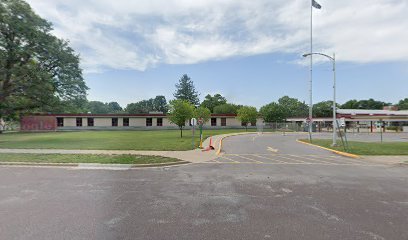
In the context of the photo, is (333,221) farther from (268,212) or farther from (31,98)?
(31,98)

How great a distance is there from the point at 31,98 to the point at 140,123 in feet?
92.4

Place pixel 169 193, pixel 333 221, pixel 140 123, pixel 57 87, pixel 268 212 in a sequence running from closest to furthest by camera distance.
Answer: pixel 333 221 → pixel 268 212 → pixel 169 193 → pixel 57 87 → pixel 140 123

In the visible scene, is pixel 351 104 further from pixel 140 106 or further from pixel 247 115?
pixel 140 106

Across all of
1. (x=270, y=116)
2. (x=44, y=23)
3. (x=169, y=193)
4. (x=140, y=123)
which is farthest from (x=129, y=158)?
(x=270, y=116)

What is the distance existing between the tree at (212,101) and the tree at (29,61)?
245 feet

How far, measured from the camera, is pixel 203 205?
625cm

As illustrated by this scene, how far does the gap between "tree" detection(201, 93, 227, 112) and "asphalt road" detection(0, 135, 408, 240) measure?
94.3 meters

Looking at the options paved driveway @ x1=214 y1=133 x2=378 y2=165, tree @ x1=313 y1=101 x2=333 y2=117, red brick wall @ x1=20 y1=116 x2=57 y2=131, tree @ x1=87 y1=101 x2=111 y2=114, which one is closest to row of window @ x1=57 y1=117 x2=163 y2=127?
red brick wall @ x1=20 y1=116 x2=57 y2=131

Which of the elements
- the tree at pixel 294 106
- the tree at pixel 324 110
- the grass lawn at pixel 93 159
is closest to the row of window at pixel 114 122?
the grass lawn at pixel 93 159

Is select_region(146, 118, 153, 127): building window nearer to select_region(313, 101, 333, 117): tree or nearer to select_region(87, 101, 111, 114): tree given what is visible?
select_region(313, 101, 333, 117): tree

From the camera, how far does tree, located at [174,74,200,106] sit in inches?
4003

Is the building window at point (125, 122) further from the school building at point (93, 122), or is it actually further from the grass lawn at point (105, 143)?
the grass lawn at point (105, 143)

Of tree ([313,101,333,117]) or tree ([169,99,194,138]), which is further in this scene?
tree ([313,101,333,117])

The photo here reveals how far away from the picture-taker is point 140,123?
56.5m
